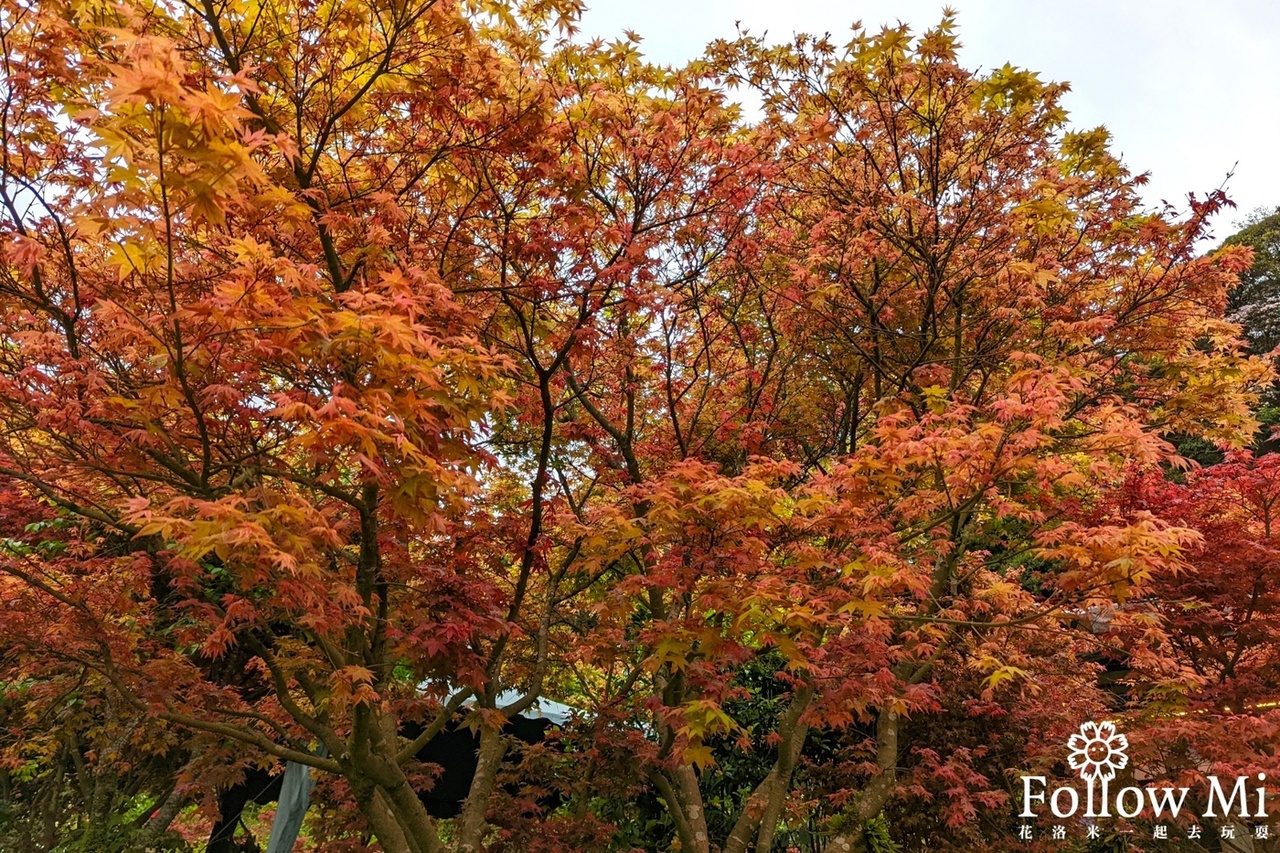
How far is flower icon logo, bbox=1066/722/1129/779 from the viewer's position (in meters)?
5.50

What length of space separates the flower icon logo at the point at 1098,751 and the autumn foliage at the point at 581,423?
304mm

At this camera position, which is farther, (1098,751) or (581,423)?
(581,423)

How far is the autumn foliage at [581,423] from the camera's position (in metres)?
3.22

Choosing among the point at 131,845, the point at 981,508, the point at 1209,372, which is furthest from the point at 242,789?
the point at 1209,372

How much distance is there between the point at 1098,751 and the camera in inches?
226

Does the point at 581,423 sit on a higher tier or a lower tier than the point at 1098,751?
higher

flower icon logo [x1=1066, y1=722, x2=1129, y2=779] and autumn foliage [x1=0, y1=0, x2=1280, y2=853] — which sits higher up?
autumn foliage [x1=0, y1=0, x2=1280, y2=853]

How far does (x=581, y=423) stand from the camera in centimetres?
613

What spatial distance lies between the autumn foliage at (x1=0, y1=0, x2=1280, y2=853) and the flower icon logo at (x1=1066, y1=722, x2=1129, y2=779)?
0.30 meters

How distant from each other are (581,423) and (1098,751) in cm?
493

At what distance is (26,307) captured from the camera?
357cm

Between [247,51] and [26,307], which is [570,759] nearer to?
[26,307]

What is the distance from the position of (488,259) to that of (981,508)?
13.9ft

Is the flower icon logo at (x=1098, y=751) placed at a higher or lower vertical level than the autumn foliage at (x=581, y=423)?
lower
